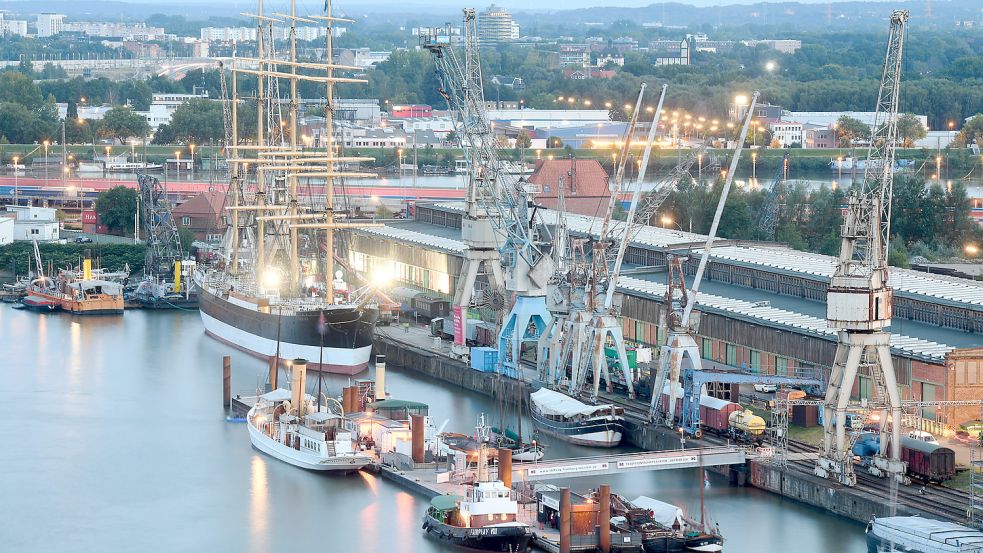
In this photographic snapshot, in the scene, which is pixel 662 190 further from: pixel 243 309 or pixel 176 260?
pixel 176 260

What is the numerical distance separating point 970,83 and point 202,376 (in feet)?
241

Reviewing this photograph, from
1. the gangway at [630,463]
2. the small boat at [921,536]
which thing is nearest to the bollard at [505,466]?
the gangway at [630,463]

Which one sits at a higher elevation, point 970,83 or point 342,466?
point 970,83

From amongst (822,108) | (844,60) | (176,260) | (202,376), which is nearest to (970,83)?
(822,108)

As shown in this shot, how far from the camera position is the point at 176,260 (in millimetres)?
46438

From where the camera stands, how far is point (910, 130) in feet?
262

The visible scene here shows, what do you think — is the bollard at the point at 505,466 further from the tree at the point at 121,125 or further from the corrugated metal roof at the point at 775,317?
the tree at the point at 121,125

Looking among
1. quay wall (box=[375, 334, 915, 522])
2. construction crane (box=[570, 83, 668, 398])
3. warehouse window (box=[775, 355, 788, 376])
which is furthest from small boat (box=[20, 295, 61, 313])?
warehouse window (box=[775, 355, 788, 376])

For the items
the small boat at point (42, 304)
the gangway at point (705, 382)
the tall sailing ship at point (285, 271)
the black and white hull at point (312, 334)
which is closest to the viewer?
the gangway at point (705, 382)

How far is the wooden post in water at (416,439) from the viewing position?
83.8 feet

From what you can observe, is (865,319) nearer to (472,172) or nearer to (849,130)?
(472,172)

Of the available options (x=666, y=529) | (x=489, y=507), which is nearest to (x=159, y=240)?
(x=489, y=507)

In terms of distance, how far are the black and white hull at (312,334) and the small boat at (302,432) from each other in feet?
18.0

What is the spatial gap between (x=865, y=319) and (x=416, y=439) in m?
6.25
